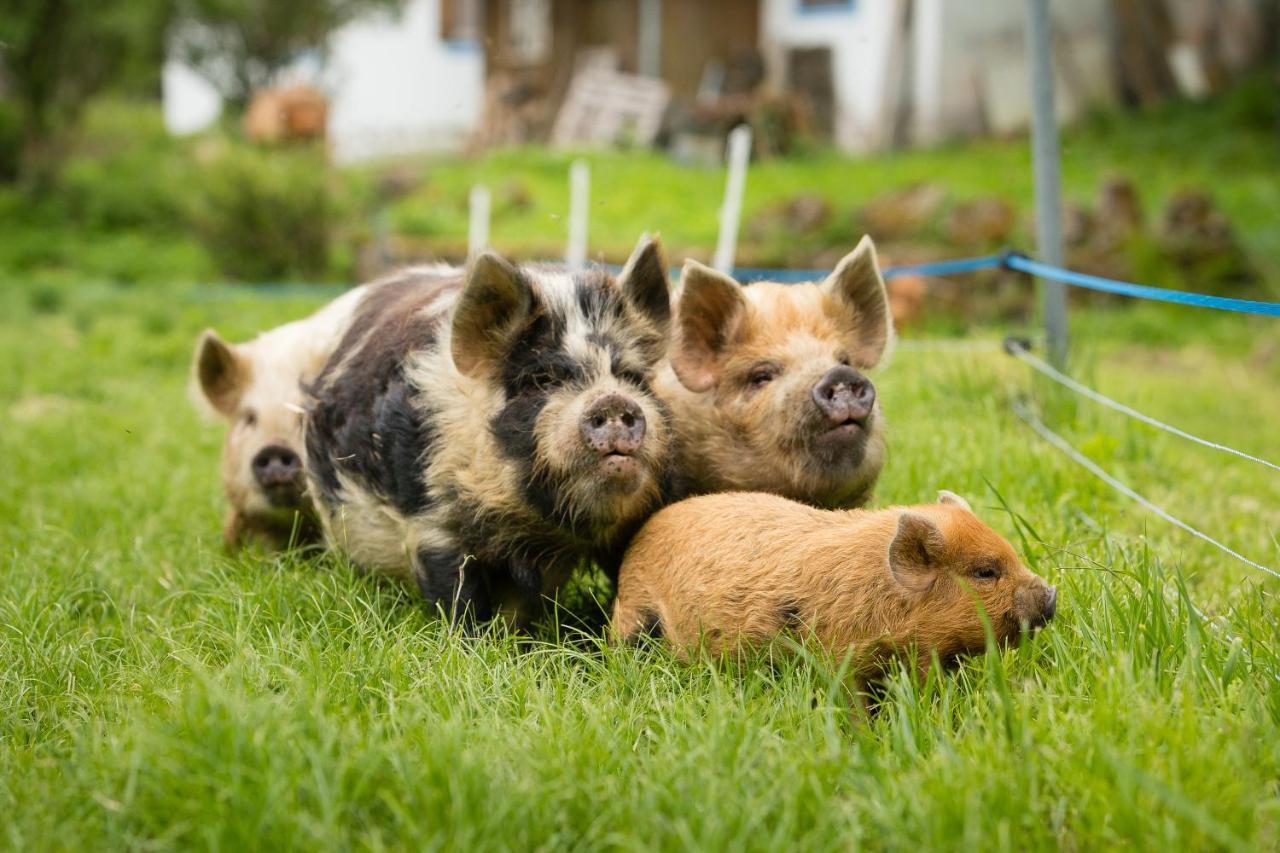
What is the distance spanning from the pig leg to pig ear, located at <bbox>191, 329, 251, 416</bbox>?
1615mm

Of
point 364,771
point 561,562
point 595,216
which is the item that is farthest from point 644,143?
point 364,771

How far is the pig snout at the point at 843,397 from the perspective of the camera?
12.1 feet

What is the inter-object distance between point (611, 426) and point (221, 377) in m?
2.32

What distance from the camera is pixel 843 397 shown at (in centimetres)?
370

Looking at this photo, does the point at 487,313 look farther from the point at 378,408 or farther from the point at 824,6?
the point at 824,6

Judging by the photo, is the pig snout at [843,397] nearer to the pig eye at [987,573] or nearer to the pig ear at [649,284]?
the pig ear at [649,284]

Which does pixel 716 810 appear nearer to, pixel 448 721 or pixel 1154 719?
pixel 448 721

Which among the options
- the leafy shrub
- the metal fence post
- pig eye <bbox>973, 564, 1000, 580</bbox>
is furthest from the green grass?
the leafy shrub

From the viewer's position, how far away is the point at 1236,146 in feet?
54.0

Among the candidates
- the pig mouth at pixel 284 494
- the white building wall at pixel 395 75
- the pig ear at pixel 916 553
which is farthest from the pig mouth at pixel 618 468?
the white building wall at pixel 395 75

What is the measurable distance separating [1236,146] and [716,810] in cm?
1650

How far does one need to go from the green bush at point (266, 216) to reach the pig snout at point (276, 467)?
32.0 ft

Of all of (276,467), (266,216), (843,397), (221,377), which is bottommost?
(276,467)

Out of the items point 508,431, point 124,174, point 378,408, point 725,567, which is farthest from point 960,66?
point 725,567
